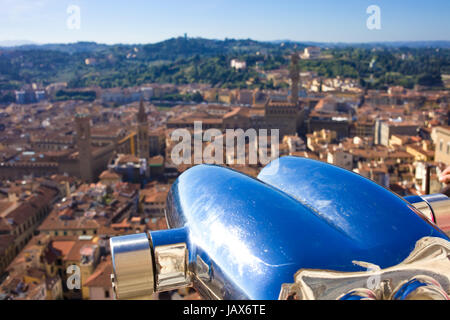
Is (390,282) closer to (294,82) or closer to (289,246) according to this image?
(289,246)

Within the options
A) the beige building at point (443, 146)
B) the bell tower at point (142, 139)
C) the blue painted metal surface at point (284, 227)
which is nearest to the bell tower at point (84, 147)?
the bell tower at point (142, 139)

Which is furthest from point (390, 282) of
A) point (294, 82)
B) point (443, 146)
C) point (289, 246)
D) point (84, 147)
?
point (294, 82)

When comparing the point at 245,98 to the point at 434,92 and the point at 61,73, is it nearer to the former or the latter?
the point at 434,92

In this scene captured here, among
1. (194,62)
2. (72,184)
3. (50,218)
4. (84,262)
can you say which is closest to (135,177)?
(72,184)

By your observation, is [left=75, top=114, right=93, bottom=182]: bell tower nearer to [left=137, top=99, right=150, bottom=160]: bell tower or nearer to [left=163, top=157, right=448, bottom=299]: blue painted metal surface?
[left=137, top=99, right=150, bottom=160]: bell tower

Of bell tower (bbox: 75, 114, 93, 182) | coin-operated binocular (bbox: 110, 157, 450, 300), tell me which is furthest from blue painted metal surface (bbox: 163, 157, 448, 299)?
bell tower (bbox: 75, 114, 93, 182)

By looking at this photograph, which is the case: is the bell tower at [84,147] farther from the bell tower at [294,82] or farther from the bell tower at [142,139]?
the bell tower at [294,82]
